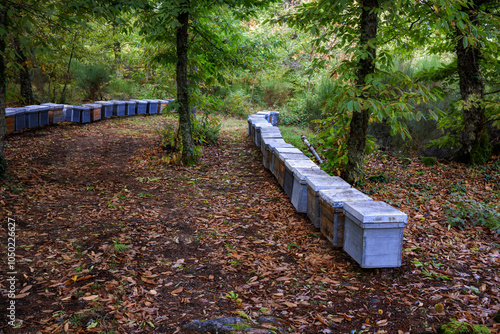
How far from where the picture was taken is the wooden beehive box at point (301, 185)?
5.09 m

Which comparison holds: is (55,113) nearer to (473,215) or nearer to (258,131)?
(258,131)

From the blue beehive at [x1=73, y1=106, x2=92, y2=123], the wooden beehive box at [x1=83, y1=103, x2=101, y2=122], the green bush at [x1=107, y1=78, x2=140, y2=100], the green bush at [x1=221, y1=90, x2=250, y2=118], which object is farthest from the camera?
the green bush at [x1=107, y1=78, x2=140, y2=100]

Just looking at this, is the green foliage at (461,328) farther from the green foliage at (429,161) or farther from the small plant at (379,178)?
the green foliage at (429,161)

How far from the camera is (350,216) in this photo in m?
3.73

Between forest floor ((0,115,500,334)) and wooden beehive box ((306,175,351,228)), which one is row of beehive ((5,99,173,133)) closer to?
forest floor ((0,115,500,334))

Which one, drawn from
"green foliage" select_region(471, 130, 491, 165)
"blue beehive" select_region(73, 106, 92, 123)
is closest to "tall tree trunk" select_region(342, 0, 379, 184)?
"green foliage" select_region(471, 130, 491, 165)

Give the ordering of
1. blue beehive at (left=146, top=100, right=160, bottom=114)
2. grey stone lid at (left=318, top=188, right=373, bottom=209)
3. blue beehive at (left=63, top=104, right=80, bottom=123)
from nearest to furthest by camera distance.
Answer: grey stone lid at (left=318, top=188, right=373, bottom=209), blue beehive at (left=63, top=104, right=80, bottom=123), blue beehive at (left=146, top=100, right=160, bottom=114)

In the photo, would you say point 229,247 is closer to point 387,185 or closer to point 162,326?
point 162,326

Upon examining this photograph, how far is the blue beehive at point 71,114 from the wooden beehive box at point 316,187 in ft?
32.0

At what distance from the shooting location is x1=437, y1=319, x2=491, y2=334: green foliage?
2518 millimetres

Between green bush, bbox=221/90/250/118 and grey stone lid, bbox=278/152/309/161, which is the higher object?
green bush, bbox=221/90/250/118

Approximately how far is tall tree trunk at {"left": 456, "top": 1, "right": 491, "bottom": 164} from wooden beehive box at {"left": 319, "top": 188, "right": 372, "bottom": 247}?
15.8 feet

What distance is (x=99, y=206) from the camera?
5363mm

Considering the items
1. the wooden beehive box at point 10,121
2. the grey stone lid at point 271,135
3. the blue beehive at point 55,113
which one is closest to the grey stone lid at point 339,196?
A: the grey stone lid at point 271,135
